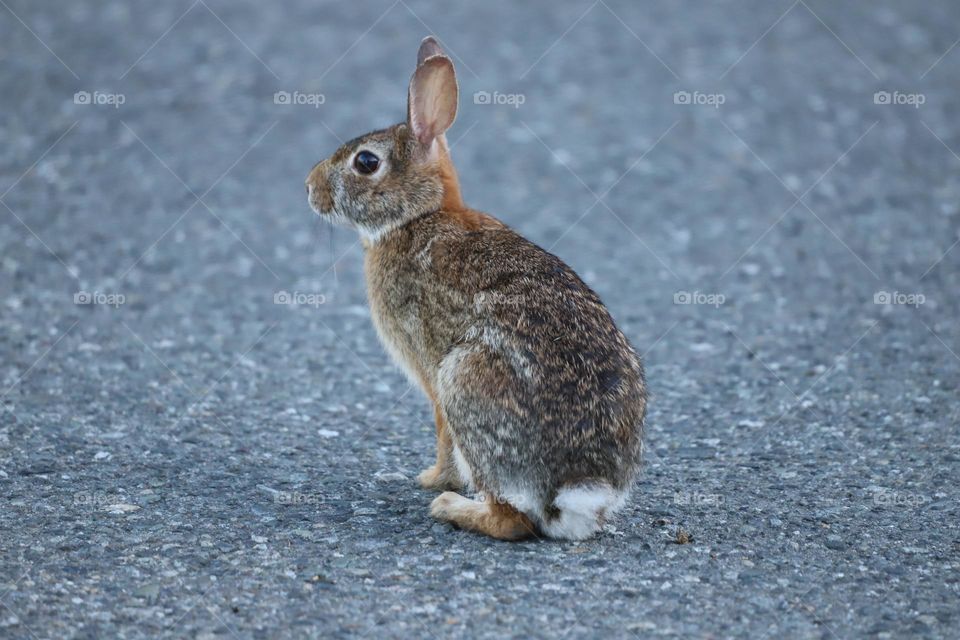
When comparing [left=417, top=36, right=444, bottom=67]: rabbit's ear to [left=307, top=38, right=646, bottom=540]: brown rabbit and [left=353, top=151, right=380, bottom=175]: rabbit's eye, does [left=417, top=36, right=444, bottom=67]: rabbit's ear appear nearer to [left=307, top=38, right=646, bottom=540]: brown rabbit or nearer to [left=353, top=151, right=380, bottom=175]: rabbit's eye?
[left=307, top=38, right=646, bottom=540]: brown rabbit

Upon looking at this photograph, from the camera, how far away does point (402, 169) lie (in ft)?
19.9

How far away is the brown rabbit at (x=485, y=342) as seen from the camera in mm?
5168

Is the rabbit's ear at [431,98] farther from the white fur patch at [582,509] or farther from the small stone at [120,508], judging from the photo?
the small stone at [120,508]

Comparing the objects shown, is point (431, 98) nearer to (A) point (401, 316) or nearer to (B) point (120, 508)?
(A) point (401, 316)

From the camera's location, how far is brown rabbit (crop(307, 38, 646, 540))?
17.0ft

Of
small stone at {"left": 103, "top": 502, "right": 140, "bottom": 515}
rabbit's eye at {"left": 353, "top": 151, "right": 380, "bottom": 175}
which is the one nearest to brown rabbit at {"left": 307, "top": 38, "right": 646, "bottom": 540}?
rabbit's eye at {"left": 353, "top": 151, "right": 380, "bottom": 175}

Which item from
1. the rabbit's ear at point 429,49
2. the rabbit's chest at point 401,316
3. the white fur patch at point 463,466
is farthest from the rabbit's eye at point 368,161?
the white fur patch at point 463,466

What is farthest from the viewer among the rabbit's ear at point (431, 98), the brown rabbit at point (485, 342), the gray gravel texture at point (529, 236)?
the rabbit's ear at point (431, 98)

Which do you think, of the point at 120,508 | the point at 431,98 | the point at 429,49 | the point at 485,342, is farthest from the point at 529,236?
the point at 120,508

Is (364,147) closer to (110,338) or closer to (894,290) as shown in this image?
(110,338)

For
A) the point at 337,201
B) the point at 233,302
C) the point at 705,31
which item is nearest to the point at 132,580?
the point at 337,201

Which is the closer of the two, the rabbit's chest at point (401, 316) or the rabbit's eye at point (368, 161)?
the rabbit's chest at point (401, 316)

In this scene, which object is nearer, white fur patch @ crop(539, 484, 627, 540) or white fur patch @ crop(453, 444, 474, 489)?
white fur patch @ crop(539, 484, 627, 540)

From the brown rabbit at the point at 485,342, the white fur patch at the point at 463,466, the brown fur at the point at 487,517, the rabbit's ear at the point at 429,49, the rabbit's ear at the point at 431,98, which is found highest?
the rabbit's ear at the point at 429,49
